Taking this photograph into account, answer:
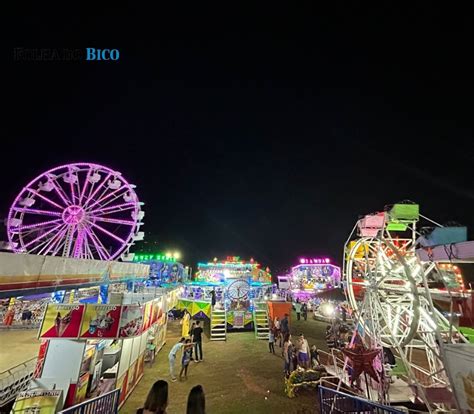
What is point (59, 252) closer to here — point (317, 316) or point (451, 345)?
point (451, 345)

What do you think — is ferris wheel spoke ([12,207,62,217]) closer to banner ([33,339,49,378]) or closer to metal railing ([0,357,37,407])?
metal railing ([0,357,37,407])

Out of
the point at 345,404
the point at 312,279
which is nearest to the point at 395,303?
the point at 345,404

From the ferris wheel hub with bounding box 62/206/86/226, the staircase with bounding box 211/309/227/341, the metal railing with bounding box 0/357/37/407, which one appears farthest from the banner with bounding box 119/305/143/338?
the ferris wheel hub with bounding box 62/206/86/226

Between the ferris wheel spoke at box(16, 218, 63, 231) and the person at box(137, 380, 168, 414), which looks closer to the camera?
the person at box(137, 380, 168, 414)

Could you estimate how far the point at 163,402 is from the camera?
3250mm

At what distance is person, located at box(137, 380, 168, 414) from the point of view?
10.5 ft

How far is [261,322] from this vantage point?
51.2 ft

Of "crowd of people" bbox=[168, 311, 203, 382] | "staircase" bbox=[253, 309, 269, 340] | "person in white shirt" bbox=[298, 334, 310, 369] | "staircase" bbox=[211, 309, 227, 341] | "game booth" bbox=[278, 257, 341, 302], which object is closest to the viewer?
"crowd of people" bbox=[168, 311, 203, 382]

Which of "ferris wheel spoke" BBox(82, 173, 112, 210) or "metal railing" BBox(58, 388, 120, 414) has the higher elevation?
"ferris wheel spoke" BBox(82, 173, 112, 210)

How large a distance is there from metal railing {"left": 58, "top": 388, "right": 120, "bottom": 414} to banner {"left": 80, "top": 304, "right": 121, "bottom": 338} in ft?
4.83

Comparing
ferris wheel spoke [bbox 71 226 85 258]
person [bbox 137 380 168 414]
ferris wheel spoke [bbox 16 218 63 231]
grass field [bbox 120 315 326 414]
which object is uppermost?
ferris wheel spoke [bbox 16 218 63 231]

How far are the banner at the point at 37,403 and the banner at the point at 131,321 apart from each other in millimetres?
1734

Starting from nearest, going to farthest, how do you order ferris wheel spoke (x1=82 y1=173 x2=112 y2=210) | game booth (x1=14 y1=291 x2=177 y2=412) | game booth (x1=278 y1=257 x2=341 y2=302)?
game booth (x1=14 y1=291 x2=177 y2=412)
ferris wheel spoke (x1=82 y1=173 x2=112 y2=210)
game booth (x1=278 y1=257 x2=341 y2=302)

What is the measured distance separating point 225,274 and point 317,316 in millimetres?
10378
